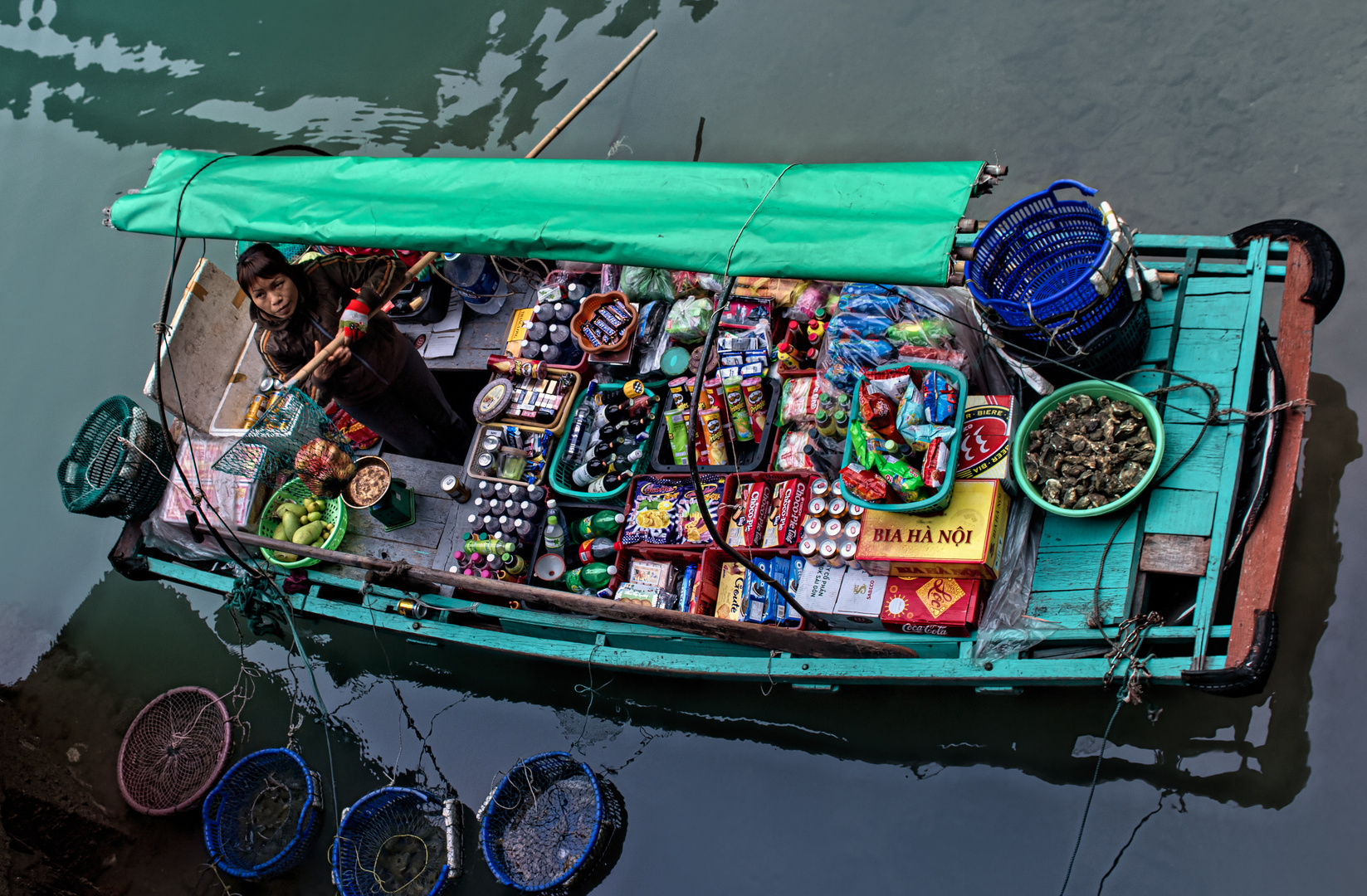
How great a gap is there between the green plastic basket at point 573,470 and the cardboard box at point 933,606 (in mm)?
1716

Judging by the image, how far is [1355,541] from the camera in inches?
198

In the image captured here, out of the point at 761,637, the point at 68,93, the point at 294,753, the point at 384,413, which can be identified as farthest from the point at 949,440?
the point at 68,93

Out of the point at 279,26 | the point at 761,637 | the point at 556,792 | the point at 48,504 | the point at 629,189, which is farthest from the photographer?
the point at 279,26

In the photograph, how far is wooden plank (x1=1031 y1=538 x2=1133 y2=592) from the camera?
4.54 metres

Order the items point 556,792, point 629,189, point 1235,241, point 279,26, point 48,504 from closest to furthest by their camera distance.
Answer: point 629,189, point 1235,241, point 556,792, point 48,504, point 279,26

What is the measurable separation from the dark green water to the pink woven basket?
31 cm

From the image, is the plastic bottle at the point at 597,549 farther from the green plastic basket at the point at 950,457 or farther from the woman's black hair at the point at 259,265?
the woman's black hair at the point at 259,265

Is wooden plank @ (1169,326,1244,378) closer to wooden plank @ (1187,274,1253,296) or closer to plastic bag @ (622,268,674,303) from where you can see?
wooden plank @ (1187,274,1253,296)

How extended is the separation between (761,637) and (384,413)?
2.93m

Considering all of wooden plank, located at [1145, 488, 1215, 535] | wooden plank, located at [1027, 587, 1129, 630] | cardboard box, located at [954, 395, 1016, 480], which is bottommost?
wooden plank, located at [1027, 587, 1129, 630]


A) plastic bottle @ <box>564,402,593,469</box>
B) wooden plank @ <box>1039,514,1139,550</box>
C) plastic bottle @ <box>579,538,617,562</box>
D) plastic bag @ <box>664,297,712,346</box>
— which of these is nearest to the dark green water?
wooden plank @ <box>1039,514,1139,550</box>

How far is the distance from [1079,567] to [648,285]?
127 inches

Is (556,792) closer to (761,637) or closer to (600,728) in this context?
(600,728)

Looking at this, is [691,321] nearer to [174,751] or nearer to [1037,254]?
[1037,254]
